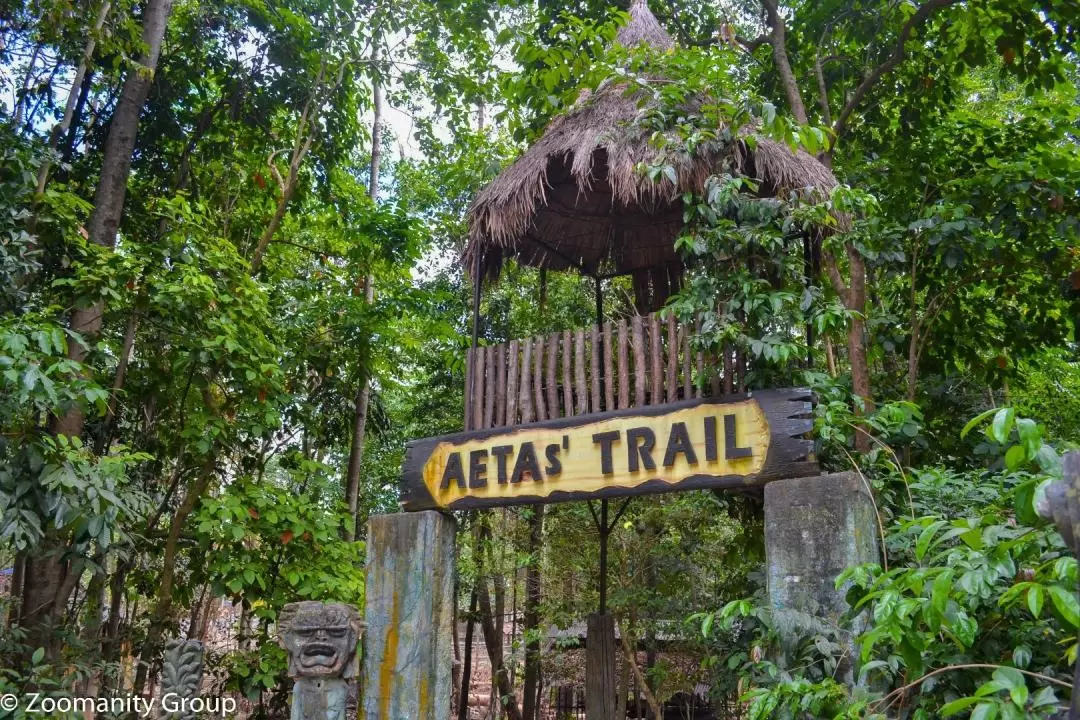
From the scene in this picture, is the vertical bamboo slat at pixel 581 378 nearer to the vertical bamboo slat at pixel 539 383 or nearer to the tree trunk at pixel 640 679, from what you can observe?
the vertical bamboo slat at pixel 539 383

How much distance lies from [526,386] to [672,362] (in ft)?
3.09

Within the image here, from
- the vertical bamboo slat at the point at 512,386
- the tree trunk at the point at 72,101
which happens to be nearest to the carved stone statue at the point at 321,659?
the vertical bamboo slat at the point at 512,386

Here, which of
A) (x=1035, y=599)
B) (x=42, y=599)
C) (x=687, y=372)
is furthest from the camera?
(x=42, y=599)

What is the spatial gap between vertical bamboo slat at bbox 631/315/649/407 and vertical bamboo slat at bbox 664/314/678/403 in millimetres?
139

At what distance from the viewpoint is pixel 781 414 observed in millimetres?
3836

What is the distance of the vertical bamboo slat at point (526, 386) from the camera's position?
475 cm

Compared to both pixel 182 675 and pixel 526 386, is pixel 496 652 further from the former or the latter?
pixel 526 386

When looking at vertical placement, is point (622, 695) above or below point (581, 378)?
below

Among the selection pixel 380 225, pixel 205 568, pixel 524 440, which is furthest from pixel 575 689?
pixel 524 440

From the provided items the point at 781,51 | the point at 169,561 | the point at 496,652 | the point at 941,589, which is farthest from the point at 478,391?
the point at 496,652

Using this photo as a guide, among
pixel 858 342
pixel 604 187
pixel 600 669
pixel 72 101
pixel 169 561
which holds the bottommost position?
pixel 600 669

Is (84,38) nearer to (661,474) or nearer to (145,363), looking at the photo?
(145,363)

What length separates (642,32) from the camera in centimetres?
583

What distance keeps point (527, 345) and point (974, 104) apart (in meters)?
7.56
